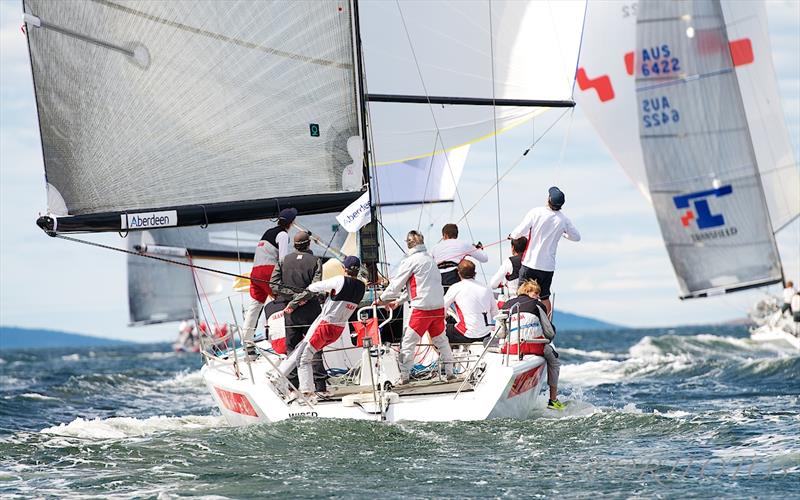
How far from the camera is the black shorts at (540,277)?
1194 cm

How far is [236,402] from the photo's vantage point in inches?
425

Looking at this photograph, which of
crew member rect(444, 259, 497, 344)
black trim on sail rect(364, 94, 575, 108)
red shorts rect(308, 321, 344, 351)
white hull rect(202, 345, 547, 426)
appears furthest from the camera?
black trim on sail rect(364, 94, 575, 108)

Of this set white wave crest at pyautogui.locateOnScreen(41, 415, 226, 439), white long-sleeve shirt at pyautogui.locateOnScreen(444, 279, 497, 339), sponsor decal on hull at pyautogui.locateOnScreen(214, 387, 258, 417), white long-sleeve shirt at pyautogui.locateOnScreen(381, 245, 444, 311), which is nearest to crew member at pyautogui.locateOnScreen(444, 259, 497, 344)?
white long-sleeve shirt at pyautogui.locateOnScreen(444, 279, 497, 339)

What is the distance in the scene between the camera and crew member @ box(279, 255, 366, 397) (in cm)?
1023

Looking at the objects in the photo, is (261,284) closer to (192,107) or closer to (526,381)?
(192,107)

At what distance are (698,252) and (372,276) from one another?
17.7m

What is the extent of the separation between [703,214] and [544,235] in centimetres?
1775

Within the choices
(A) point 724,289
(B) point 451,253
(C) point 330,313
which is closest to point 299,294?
(C) point 330,313

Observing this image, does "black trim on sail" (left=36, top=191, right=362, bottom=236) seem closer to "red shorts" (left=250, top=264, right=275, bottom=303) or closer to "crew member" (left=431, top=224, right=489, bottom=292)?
"red shorts" (left=250, top=264, right=275, bottom=303)

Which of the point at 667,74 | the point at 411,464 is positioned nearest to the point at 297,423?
the point at 411,464

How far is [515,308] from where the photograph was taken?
10781 millimetres

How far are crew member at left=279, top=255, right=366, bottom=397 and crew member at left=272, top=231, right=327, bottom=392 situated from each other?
0.62 feet

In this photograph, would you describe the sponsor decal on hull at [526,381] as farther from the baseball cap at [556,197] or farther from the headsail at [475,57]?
the headsail at [475,57]

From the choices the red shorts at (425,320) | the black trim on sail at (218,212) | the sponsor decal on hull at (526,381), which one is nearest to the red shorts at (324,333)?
the red shorts at (425,320)
